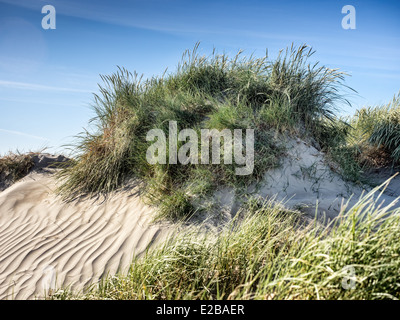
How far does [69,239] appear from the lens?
4.59m

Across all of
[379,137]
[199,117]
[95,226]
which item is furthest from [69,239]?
[379,137]

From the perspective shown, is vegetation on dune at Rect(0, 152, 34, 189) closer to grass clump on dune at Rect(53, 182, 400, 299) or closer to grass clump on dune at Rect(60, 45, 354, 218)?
grass clump on dune at Rect(60, 45, 354, 218)

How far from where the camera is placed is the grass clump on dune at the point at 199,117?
4879mm

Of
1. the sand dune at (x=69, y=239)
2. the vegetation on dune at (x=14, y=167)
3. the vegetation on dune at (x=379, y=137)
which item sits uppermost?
the vegetation on dune at (x=379, y=137)

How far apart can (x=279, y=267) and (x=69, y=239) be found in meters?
3.31

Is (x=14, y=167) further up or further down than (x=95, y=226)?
further up

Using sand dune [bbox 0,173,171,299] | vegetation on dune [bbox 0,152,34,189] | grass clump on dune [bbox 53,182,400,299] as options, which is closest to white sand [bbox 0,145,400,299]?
sand dune [bbox 0,173,171,299]

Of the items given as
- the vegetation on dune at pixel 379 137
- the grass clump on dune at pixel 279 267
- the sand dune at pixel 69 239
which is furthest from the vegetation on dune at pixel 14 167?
the vegetation on dune at pixel 379 137

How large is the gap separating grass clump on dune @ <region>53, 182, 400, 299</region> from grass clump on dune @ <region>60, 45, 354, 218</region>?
1.18 m

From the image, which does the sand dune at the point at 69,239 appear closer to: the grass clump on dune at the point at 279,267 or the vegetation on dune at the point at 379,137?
the grass clump on dune at the point at 279,267

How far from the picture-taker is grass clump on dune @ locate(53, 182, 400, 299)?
6.82 ft

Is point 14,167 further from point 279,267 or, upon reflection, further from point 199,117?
point 279,267

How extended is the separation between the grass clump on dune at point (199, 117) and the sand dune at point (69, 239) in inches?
15.8
